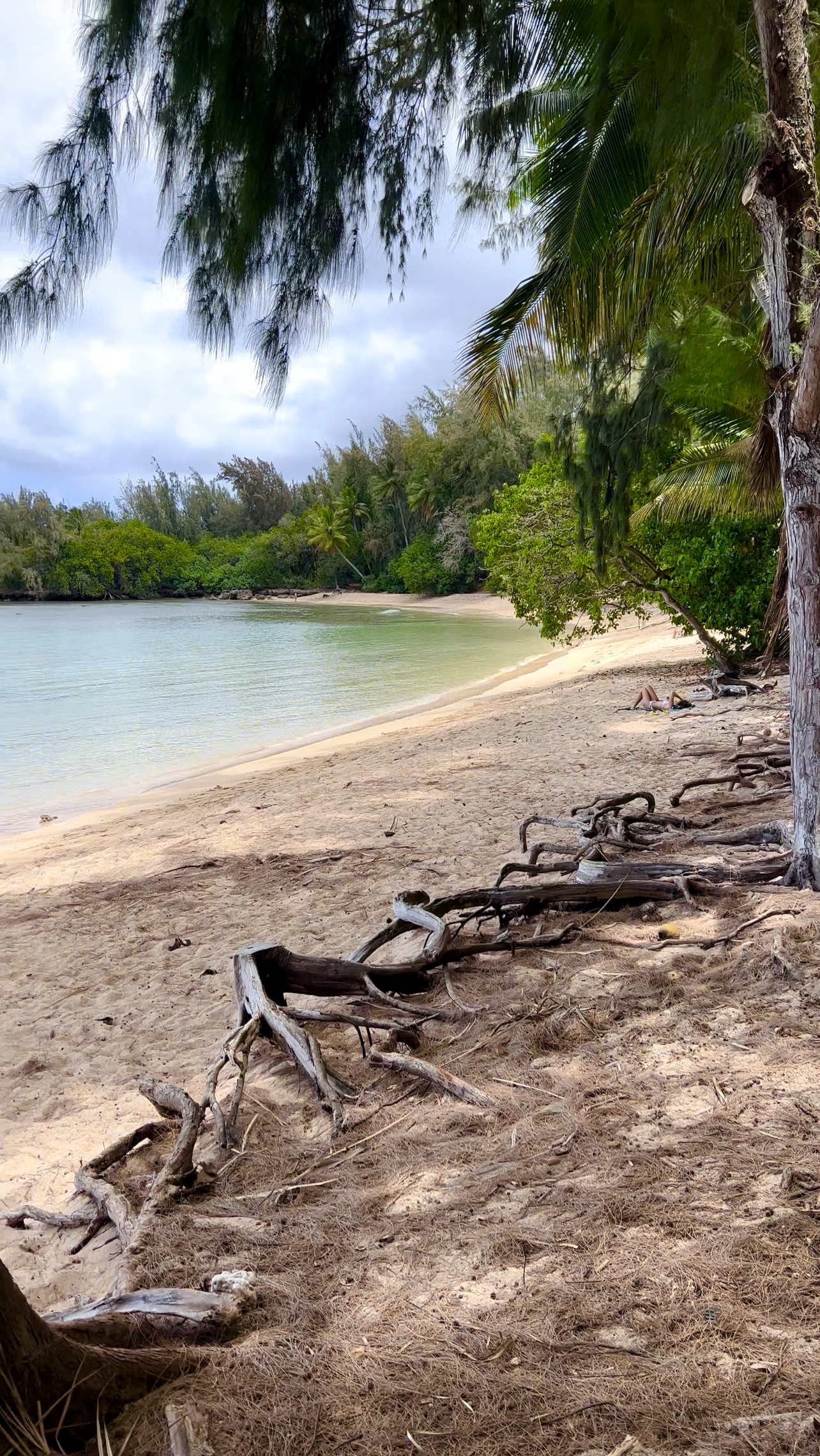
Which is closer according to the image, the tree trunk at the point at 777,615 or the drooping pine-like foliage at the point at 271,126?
the drooping pine-like foliage at the point at 271,126

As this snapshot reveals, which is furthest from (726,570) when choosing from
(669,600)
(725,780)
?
Answer: (725,780)

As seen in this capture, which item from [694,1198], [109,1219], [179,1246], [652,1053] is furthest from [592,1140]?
[109,1219]

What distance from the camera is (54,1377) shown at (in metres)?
1.43

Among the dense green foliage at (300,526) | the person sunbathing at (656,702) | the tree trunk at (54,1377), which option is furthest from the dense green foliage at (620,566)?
the dense green foliage at (300,526)

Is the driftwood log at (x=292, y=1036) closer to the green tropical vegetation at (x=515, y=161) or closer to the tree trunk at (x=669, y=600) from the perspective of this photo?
the green tropical vegetation at (x=515, y=161)

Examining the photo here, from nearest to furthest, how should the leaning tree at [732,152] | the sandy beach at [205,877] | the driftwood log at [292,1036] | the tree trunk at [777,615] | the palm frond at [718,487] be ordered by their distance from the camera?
the driftwood log at [292,1036] < the leaning tree at [732,152] < the sandy beach at [205,877] < the palm frond at [718,487] < the tree trunk at [777,615]

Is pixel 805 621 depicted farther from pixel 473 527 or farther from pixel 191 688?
pixel 473 527

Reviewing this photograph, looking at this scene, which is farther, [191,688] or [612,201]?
[191,688]

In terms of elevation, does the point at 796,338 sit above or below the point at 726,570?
above

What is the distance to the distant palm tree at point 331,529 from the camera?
6600 cm

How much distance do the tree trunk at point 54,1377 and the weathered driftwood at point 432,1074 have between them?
1.35m

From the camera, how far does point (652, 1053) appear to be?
2.95 metres

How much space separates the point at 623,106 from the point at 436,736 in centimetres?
873

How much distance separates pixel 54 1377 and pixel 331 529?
6631cm
